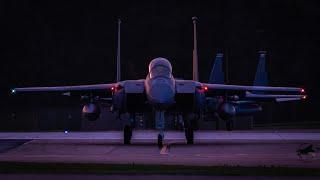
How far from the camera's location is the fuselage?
2573 cm

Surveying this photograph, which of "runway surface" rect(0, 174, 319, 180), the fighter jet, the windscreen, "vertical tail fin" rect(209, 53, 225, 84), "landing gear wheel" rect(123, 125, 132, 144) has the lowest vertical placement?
"runway surface" rect(0, 174, 319, 180)

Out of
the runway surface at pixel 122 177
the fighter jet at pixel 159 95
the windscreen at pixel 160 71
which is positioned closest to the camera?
the runway surface at pixel 122 177

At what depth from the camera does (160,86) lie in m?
25.8

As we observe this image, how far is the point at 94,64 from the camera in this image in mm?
57531

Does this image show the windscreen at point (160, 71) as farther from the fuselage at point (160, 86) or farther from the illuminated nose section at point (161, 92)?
the illuminated nose section at point (161, 92)

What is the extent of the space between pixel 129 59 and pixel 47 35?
301 inches

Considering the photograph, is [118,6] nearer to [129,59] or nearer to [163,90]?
[129,59]

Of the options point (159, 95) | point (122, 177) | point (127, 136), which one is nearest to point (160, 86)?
point (159, 95)

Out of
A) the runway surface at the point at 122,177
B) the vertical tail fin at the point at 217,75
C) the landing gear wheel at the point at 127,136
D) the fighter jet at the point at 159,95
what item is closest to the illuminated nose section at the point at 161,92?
the fighter jet at the point at 159,95

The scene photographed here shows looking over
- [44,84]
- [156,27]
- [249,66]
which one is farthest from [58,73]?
[249,66]

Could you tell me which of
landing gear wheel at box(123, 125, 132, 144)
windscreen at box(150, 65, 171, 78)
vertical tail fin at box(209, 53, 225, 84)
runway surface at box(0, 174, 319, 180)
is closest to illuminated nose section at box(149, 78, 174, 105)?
windscreen at box(150, 65, 171, 78)

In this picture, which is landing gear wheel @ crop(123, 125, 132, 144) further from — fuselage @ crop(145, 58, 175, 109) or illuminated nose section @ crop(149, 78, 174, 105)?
illuminated nose section @ crop(149, 78, 174, 105)

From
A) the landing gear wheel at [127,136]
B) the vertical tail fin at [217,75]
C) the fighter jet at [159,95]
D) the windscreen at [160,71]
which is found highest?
the vertical tail fin at [217,75]

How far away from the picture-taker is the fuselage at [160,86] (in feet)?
84.4
